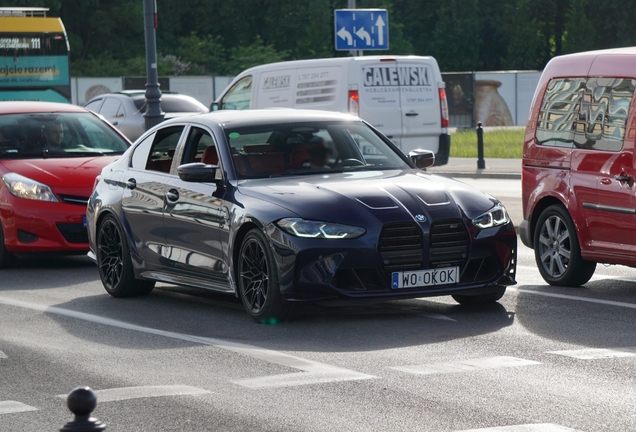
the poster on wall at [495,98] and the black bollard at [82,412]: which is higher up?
the black bollard at [82,412]

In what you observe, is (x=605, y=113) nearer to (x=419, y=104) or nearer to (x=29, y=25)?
(x=419, y=104)

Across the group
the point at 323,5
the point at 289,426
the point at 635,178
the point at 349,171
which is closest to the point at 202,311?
the point at 349,171

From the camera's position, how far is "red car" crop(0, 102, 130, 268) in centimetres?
1329

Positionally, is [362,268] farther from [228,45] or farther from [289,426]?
[228,45]

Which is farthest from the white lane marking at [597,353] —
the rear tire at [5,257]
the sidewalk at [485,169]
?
the sidewalk at [485,169]

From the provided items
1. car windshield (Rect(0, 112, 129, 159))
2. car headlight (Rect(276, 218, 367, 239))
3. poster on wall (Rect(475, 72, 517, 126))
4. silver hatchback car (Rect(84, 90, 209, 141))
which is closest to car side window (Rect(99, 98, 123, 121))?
silver hatchback car (Rect(84, 90, 209, 141))

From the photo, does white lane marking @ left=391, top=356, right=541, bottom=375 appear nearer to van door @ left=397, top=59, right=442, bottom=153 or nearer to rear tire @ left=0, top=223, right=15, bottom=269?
rear tire @ left=0, top=223, right=15, bottom=269

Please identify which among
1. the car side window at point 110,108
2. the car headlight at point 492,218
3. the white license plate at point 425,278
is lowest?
the car side window at point 110,108

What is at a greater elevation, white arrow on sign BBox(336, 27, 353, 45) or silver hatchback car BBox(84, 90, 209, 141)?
white arrow on sign BBox(336, 27, 353, 45)

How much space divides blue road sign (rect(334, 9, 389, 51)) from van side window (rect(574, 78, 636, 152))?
52.9 feet

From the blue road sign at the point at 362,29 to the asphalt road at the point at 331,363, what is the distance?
16169mm

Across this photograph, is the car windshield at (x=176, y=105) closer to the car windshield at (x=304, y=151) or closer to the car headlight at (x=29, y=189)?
the car headlight at (x=29, y=189)

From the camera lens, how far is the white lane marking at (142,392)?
6906 mm

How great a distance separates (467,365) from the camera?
24.8 feet
